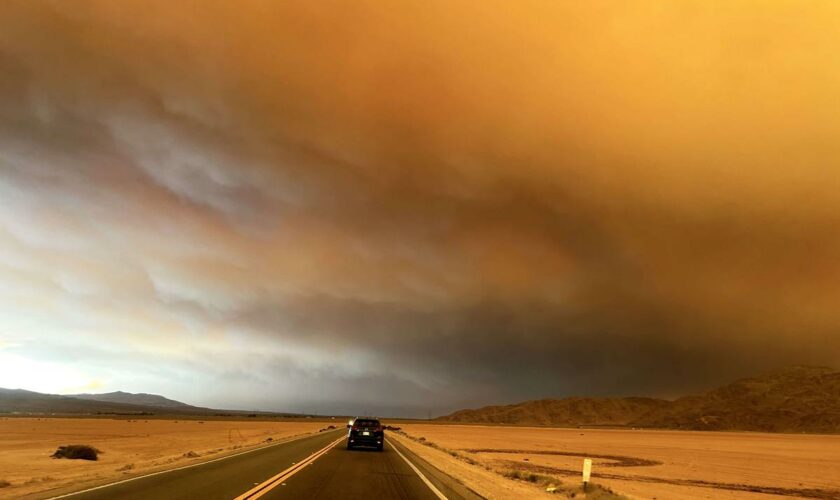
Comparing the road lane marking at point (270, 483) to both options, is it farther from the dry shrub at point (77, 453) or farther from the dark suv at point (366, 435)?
the dry shrub at point (77, 453)

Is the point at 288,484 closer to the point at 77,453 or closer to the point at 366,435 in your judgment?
the point at 366,435

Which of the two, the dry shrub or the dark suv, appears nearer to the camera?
the dry shrub

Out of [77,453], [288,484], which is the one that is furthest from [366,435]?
[288,484]

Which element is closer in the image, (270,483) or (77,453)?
(270,483)

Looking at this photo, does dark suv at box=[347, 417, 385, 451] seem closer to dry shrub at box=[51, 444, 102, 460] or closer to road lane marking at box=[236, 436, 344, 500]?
road lane marking at box=[236, 436, 344, 500]

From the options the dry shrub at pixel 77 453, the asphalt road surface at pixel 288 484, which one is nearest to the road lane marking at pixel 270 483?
the asphalt road surface at pixel 288 484

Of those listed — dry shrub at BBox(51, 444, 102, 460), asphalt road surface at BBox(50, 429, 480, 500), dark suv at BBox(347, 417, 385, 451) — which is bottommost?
dry shrub at BBox(51, 444, 102, 460)

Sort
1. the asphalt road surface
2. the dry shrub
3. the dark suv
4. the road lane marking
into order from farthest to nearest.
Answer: the dark suv, the dry shrub, the asphalt road surface, the road lane marking

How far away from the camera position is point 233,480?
64.4ft

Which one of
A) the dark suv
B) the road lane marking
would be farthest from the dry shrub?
the road lane marking

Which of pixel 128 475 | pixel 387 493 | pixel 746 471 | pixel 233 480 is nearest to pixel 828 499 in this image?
pixel 746 471

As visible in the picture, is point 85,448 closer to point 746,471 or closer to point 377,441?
point 377,441

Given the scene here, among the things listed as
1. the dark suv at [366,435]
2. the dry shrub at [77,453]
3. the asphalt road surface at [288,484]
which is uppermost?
the asphalt road surface at [288,484]

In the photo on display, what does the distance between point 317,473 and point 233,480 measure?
3.87m
